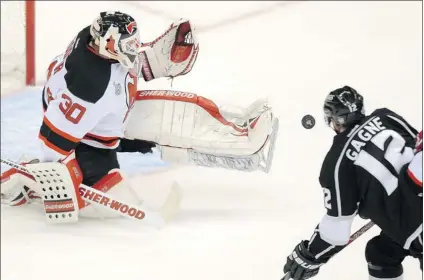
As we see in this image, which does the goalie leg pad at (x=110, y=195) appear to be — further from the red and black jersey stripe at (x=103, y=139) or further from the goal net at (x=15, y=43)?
the goal net at (x=15, y=43)

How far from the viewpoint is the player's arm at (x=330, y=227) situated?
6.01 feet

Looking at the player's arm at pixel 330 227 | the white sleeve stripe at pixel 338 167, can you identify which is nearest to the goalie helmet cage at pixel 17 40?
the player's arm at pixel 330 227

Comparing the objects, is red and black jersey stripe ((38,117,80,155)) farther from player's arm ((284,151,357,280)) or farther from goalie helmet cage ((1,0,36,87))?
goalie helmet cage ((1,0,36,87))

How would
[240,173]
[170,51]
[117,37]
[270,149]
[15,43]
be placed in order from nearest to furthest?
[117,37], [270,149], [170,51], [240,173], [15,43]

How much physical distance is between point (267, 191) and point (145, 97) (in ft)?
1.54

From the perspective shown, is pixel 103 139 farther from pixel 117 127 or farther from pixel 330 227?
pixel 330 227

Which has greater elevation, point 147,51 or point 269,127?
point 147,51

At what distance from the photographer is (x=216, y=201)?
2826 mm

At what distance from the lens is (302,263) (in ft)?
6.40

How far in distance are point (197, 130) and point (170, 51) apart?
0.85ft

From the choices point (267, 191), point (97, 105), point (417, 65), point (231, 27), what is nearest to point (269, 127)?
point (267, 191)

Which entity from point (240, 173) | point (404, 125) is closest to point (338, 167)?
point (404, 125)

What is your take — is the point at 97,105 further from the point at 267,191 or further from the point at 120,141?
the point at 267,191

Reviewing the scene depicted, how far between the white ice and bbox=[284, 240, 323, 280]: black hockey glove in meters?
0.32
